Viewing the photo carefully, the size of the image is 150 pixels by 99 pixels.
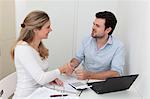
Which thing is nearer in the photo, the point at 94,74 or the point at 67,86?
the point at 67,86

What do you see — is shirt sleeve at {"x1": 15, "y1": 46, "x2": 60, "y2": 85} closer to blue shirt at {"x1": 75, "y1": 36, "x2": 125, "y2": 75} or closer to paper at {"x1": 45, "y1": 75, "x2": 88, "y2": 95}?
paper at {"x1": 45, "y1": 75, "x2": 88, "y2": 95}

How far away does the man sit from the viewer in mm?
2234

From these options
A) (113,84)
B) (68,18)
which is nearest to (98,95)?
(113,84)

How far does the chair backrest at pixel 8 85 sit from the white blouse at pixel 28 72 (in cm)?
4

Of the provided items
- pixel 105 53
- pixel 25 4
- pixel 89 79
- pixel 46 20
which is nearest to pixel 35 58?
pixel 46 20

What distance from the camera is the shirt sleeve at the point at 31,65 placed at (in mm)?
1866

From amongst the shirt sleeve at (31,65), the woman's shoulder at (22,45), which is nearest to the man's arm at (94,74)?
the shirt sleeve at (31,65)

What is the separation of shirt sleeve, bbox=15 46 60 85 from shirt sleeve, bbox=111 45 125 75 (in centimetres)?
61

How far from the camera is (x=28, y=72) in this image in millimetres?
1925

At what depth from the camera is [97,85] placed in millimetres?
1695

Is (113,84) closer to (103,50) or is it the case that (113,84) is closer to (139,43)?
(139,43)

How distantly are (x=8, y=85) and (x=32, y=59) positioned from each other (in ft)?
0.92

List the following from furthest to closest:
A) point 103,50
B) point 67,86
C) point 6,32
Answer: point 6,32 → point 103,50 → point 67,86

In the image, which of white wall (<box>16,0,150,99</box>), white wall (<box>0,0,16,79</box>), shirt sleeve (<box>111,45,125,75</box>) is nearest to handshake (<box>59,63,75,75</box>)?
shirt sleeve (<box>111,45,125,75</box>)
